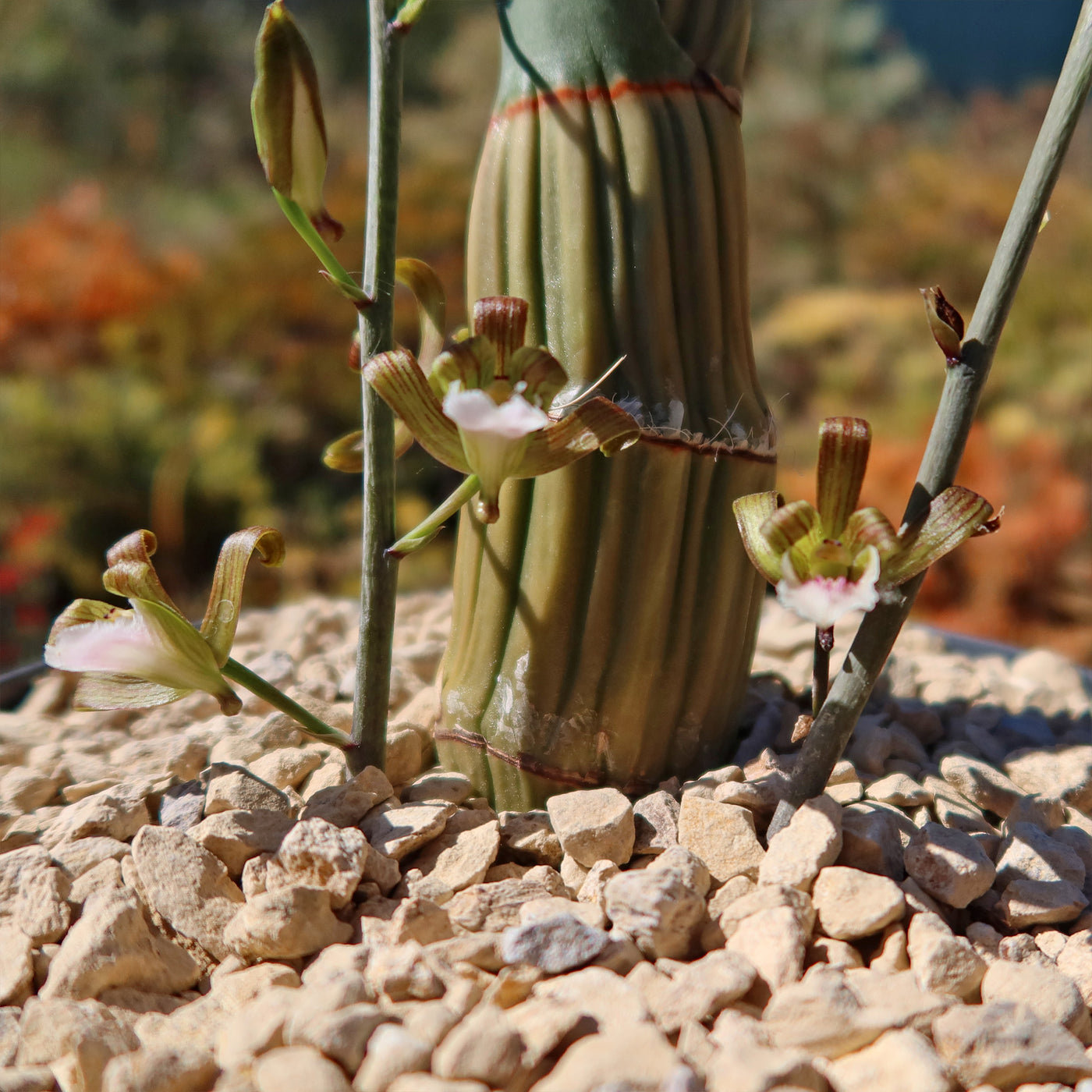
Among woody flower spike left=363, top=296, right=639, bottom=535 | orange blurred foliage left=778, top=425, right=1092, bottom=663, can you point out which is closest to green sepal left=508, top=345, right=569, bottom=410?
woody flower spike left=363, top=296, right=639, bottom=535

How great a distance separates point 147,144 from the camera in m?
4.53

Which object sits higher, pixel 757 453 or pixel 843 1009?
pixel 757 453

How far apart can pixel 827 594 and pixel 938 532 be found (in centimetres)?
9

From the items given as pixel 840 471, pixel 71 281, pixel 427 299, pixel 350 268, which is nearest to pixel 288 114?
pixel 427 299

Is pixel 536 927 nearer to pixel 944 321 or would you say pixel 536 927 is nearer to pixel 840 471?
pixel 840 471

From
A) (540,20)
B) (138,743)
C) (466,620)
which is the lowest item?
(138,743)

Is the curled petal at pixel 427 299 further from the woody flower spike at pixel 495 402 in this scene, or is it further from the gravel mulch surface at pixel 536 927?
the gravel mulch surface at pixel 536 927

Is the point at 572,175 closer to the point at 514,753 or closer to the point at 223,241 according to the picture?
the point at 514,753

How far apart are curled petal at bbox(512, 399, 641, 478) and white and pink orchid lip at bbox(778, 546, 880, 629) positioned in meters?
0.13

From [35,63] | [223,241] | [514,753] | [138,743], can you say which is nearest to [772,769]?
[514,753]

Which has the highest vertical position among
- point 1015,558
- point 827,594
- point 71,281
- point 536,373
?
point 71,281

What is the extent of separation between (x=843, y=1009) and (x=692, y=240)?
21.2 inches

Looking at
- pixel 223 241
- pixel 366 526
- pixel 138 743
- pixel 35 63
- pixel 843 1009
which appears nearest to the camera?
pixel 843 1009

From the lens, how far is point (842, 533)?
0.61m
